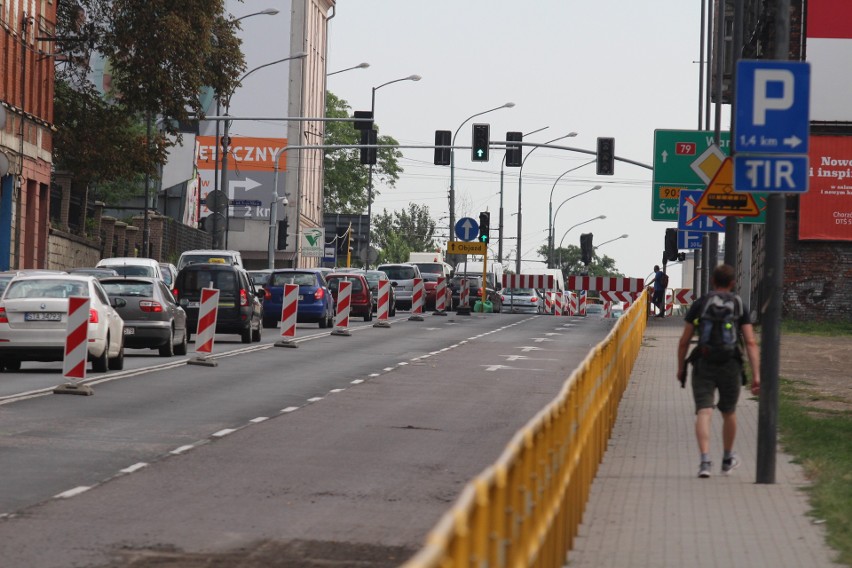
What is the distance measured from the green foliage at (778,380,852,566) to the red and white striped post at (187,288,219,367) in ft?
30.0

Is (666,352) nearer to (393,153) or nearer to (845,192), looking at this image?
(845,192)

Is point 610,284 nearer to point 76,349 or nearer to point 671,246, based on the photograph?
point 671,246

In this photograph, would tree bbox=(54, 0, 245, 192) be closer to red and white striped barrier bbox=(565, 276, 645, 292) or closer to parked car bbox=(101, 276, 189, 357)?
red and white striped barrier bbox=(565, 276, 645, 292)

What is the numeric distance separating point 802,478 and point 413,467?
10.0 ft

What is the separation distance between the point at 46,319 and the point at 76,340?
11.5 feet

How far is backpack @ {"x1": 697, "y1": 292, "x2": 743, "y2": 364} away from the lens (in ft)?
45.3

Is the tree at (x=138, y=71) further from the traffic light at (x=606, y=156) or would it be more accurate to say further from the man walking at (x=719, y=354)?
the man walking at (x=719, y=354)

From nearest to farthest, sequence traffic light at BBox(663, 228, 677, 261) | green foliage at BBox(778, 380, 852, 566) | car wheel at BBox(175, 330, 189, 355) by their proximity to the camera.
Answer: green foliage at BBox(778, 380, 852, 566) → car wheel at BBox(175, 330, 189, 355) → traffic light at BBox(663, 228, 677, 261)

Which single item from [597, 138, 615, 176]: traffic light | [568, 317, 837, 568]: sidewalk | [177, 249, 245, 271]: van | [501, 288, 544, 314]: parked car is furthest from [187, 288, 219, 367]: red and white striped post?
[501, 288, 544, 314]: parked car

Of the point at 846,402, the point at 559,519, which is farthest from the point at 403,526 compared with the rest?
the point at 846,402

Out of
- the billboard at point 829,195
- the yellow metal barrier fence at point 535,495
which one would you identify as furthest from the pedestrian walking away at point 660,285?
the yellow metal barrier fence at point 535,495

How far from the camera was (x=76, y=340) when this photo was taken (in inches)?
852

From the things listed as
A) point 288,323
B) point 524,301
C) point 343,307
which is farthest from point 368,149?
point 288,323

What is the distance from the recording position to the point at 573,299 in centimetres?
7875
